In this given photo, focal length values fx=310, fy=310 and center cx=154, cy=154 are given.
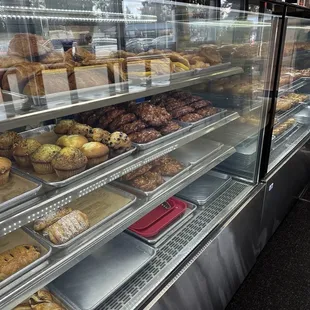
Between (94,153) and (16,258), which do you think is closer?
(16,258)

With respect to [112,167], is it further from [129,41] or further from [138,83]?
[129,41]

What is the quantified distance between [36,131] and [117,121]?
1.44 ft

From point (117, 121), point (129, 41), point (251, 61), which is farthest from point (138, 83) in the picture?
point (251, 61)

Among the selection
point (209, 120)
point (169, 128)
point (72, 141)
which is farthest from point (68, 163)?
point (209, 120)

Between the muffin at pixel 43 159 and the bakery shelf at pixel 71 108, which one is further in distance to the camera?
the muffin at pixel 43 159

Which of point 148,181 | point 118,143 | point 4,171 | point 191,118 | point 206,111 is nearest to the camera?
point 4,171

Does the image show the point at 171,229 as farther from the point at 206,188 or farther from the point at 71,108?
the point at 71,108

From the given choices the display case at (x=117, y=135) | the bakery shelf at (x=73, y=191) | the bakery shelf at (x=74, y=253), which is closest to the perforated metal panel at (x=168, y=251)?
the display case at (x=117, y=135)

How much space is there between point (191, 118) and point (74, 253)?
1.13 metres

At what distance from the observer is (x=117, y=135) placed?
5.03 feet

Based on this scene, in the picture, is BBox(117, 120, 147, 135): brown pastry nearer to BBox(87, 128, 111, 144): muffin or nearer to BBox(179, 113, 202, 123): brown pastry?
BBox(87, 128, 111, 144): muffin

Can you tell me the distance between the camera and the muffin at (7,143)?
4.59 feet

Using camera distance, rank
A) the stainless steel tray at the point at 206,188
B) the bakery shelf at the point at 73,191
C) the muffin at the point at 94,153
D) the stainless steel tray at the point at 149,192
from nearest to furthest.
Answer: the bakery shelf at the point at 73,191, the muffin at the point at 94,153, the stainless steel tray at the point at 149,192, the stainless steel tray at the point at 206,188

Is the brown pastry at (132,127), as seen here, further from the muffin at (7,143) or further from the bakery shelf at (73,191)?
the muffin at (7,143)
